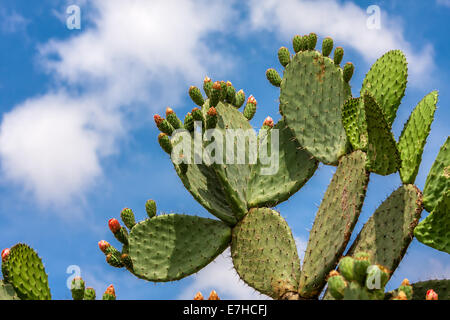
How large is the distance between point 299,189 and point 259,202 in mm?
324

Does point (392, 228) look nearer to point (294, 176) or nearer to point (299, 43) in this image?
point (294, 176)

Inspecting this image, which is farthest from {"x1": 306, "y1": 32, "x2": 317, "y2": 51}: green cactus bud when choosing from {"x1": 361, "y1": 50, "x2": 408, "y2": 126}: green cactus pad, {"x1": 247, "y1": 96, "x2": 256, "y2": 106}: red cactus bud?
{"x1": 247, "y1": 96, "x2": 256, "y2": 106}: red cactus bud

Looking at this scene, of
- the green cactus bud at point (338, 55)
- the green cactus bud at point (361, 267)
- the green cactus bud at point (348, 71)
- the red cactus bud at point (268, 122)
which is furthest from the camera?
the red cactus bud at point (268, 122)

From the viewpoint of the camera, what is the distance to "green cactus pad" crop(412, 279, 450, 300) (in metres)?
3.39

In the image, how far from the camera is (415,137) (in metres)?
3.59

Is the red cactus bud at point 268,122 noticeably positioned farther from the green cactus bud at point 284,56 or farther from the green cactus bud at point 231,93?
the green cactus bud at point 284,56

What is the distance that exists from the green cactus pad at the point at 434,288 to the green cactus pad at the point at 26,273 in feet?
6.74

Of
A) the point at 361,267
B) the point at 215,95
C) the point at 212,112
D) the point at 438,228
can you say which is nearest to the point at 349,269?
the point at 361,267

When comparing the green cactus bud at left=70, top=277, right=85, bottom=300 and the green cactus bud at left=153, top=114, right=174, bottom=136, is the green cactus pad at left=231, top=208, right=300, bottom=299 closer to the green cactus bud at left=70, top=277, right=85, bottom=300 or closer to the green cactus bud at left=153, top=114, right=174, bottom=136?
the green cactus bud at left=153, top=114, right=174, bottom=136

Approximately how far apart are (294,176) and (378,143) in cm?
90

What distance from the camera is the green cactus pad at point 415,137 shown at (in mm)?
3529

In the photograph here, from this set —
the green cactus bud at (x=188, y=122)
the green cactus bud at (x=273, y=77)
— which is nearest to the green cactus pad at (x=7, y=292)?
the green cactus bud at (x=188, y=122)
